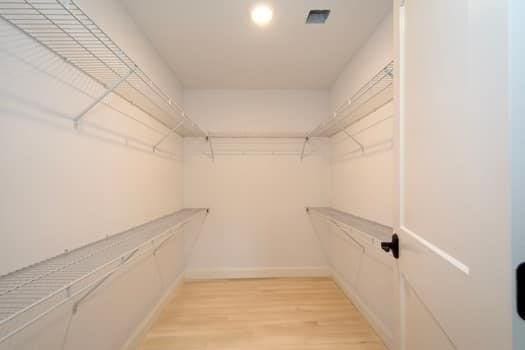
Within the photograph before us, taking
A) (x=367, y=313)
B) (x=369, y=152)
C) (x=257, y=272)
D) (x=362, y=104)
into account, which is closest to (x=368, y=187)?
(x=369, y=152)

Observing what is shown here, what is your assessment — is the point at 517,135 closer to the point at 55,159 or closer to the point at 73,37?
the point at 73,37

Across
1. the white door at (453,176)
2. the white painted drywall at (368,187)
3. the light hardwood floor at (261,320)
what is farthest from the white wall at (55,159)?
the white painted drywall at (368,187)

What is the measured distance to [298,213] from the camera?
2.93 m

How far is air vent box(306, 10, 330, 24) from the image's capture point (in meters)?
1.60

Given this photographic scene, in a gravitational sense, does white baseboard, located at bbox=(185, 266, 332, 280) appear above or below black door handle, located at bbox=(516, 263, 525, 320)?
below

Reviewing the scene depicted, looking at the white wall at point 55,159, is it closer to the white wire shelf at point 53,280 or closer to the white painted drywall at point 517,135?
the white wire shelf at point 53,280

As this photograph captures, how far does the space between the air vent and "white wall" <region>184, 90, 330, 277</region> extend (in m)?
1.23

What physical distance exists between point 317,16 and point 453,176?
150 centimetres

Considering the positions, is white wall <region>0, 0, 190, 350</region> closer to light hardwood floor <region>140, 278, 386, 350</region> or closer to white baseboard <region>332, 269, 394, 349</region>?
light hardwood floor <region>140, 278, 386, 350</region>

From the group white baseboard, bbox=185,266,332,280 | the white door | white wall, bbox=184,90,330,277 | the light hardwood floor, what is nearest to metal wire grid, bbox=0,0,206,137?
the white door

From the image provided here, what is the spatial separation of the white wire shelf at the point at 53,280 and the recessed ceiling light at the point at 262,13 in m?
1.46

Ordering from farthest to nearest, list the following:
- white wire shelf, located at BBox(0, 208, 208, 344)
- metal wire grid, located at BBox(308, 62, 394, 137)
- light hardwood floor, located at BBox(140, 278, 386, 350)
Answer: light hardwood floor, located at BBox(140, 278, 386, 350) → metal wire grid, located at BBox(308, 62, 394, 137) → white wire shelf, located at BBox(0, 208, 208, 344)

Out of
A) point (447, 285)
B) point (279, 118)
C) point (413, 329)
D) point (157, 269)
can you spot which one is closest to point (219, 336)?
point (157, 269)

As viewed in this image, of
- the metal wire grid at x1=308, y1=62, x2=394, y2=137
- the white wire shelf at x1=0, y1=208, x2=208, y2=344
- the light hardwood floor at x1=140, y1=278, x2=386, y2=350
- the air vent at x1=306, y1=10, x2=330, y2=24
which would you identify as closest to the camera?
the white wire shelf at x1=0, y1=208, x2=208, y2=344
